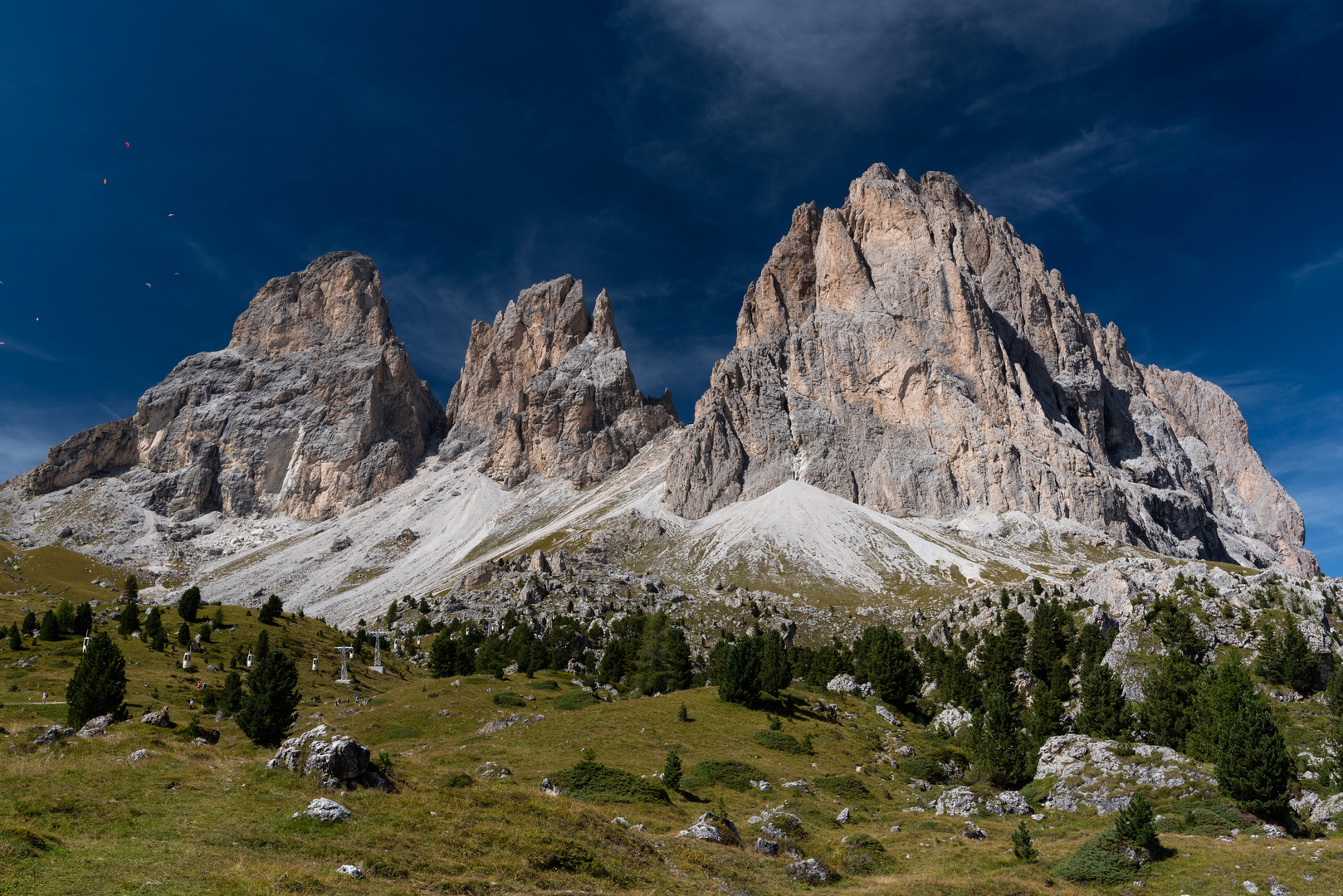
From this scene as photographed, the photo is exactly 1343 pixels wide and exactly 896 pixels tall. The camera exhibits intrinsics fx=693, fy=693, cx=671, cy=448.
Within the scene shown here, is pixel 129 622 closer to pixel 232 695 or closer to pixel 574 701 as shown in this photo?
pixel 232 695

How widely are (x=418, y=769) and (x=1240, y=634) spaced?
74.8 meters

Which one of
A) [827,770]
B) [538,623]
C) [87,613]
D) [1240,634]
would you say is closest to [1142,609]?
[1240,634]

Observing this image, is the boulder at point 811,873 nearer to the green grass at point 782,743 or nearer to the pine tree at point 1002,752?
the green grass at point 782,743

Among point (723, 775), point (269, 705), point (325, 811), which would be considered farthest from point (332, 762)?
point (723, 775)

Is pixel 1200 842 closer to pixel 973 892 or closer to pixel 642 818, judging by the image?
pixel 973 892

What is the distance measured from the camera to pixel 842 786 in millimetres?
44031

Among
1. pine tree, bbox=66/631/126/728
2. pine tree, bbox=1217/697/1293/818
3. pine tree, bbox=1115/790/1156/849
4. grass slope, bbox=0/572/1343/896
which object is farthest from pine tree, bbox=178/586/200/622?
pine tree, bbox=1217/697/1293/818

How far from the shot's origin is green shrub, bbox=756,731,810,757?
50250mm

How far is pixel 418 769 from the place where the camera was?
2975cm

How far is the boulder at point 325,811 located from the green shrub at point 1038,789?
39325mm

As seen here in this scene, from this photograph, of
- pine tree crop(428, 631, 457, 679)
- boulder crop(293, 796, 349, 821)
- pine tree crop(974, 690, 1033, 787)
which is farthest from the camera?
pine tree crop(428, 631, 457, 679)

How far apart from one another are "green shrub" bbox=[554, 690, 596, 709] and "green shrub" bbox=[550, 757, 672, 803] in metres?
24.5

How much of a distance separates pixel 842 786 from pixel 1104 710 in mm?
23990

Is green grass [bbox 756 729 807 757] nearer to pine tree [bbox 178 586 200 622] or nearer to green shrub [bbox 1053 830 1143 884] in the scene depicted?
green shrub [bbox 1053 830 1143 884]
